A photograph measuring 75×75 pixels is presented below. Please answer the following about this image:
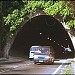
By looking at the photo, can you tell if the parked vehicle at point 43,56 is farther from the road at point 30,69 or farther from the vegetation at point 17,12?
the vegetation at point 17,12

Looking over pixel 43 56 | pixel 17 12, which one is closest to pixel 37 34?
pixel 17 12

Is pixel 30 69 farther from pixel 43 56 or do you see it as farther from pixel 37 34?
pixel 37 34

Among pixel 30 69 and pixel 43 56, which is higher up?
pixel 43 56

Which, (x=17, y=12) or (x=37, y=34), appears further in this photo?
(x=37, y=34)

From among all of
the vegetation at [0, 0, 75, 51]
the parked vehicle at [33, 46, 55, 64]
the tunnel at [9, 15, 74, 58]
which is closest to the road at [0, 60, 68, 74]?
the parked vehicle at [33, 46, 55, 64]

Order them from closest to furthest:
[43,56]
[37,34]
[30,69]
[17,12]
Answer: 1. [30,69]
2. [43,56]
3. [17,12]
4. [37,34]

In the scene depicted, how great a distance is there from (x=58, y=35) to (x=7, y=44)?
74.2 feet

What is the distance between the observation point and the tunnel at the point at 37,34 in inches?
2051

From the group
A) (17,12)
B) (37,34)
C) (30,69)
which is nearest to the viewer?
(30,69)

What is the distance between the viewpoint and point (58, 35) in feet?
221

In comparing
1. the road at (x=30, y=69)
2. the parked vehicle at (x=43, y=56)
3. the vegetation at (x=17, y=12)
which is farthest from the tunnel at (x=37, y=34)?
the road at (x=30, y=69)

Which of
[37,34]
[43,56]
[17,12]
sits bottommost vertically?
[43,56]

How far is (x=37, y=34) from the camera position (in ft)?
207

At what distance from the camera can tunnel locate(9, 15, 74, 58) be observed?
5209 cm
